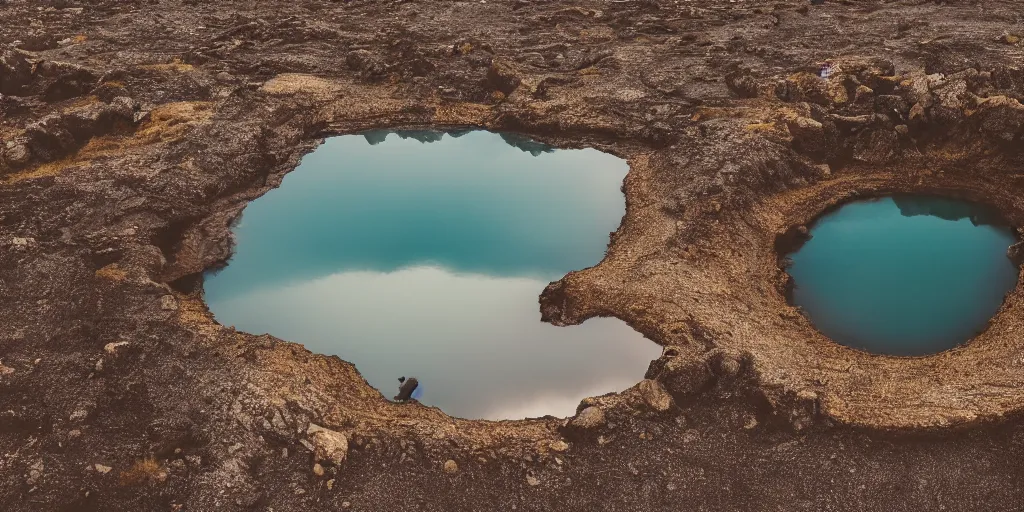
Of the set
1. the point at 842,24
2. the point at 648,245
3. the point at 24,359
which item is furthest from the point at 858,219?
the point at 24,359

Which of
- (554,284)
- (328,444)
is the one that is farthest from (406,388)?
(554,284)

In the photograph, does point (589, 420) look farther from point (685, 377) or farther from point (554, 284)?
point (554, 284)

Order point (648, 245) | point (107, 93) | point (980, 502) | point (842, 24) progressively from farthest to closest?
point (842, 24)
point (107, 93)
point (648, 245)
point (980, 502)

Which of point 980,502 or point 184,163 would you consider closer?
point 980,502

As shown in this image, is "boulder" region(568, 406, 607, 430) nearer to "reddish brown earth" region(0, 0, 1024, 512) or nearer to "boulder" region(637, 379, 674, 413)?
"reddish brown earth" region(0, 0, 1024, 512)

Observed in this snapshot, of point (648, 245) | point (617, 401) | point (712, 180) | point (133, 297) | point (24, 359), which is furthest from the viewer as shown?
point (712, 180)

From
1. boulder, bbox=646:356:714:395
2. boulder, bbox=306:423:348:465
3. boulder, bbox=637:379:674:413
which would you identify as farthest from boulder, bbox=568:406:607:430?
boulder, bbox=306:423:348:465

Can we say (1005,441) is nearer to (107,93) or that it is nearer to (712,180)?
(712,180)
